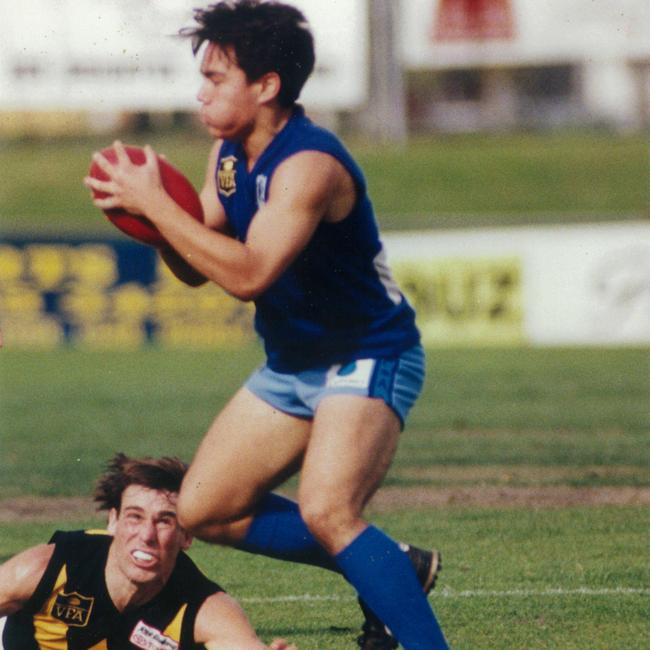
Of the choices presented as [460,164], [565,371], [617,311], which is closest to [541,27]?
[460,164]

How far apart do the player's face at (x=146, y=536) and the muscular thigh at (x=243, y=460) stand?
0.08 meters

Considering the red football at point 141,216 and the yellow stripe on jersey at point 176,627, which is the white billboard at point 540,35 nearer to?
the red football at point 141,216

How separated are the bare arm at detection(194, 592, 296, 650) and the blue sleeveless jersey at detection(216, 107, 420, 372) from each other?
0.78 meters

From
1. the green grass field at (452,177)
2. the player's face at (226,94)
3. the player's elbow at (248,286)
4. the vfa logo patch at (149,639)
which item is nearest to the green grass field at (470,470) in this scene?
the vfa logo patch at (149,639)

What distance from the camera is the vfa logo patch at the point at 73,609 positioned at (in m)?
4.64

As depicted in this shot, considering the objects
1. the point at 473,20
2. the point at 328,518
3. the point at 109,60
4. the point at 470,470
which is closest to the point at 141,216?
the point at 328,518

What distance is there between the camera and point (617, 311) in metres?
18.1

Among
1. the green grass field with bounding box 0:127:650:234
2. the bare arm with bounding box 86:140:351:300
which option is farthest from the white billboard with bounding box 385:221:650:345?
the bare arm with bounding box 86:140:351:300

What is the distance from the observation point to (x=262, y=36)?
4.54m

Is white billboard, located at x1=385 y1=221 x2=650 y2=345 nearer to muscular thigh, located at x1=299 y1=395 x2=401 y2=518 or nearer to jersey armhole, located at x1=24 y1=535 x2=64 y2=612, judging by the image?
muscular thigh, located at x1=299 y1=395 x2=401 y2=518

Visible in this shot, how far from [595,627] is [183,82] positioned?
76.4 feet

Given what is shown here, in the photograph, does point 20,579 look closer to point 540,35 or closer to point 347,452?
point 347,452

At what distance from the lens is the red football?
4691mm

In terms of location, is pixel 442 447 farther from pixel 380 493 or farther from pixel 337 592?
pixel 337 592
